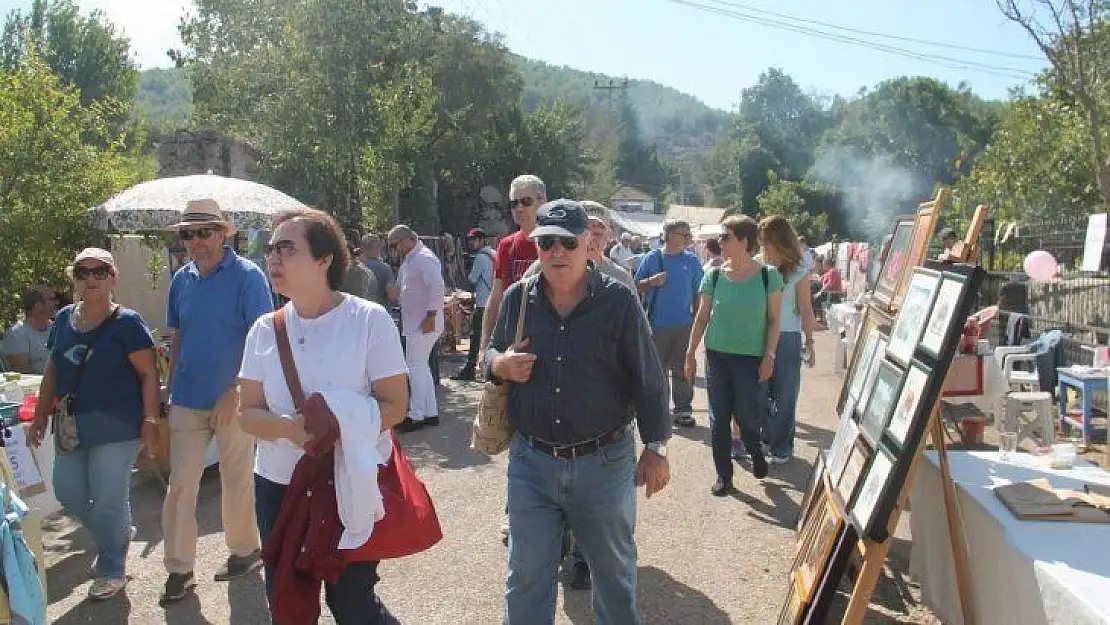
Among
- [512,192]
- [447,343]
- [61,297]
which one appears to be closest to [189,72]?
[447,343]

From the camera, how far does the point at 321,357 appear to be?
9.43ft

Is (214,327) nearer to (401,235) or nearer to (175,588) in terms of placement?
(175,588)

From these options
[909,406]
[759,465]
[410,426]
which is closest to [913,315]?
[909,406]

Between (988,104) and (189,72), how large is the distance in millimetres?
71105

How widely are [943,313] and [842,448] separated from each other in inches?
45.2

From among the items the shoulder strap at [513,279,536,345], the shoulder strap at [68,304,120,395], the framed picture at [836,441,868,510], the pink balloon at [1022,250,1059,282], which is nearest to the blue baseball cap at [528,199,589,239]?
the shoulder strap at [513,279,536,345]

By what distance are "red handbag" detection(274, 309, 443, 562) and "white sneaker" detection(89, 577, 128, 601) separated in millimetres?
2298

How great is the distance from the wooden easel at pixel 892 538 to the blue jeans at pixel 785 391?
9.45 ft

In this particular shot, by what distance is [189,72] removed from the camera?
30000 millimetres

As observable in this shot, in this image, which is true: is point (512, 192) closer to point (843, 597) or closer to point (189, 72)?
point (843, 597)

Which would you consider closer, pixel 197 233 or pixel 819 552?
pixel 819 552

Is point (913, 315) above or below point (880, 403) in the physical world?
above

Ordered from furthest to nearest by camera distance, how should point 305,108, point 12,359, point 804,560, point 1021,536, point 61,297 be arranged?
point 305,108, point 61,297, point 12,359, point 804,560, point 1021,536

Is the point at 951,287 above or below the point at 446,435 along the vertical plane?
above
